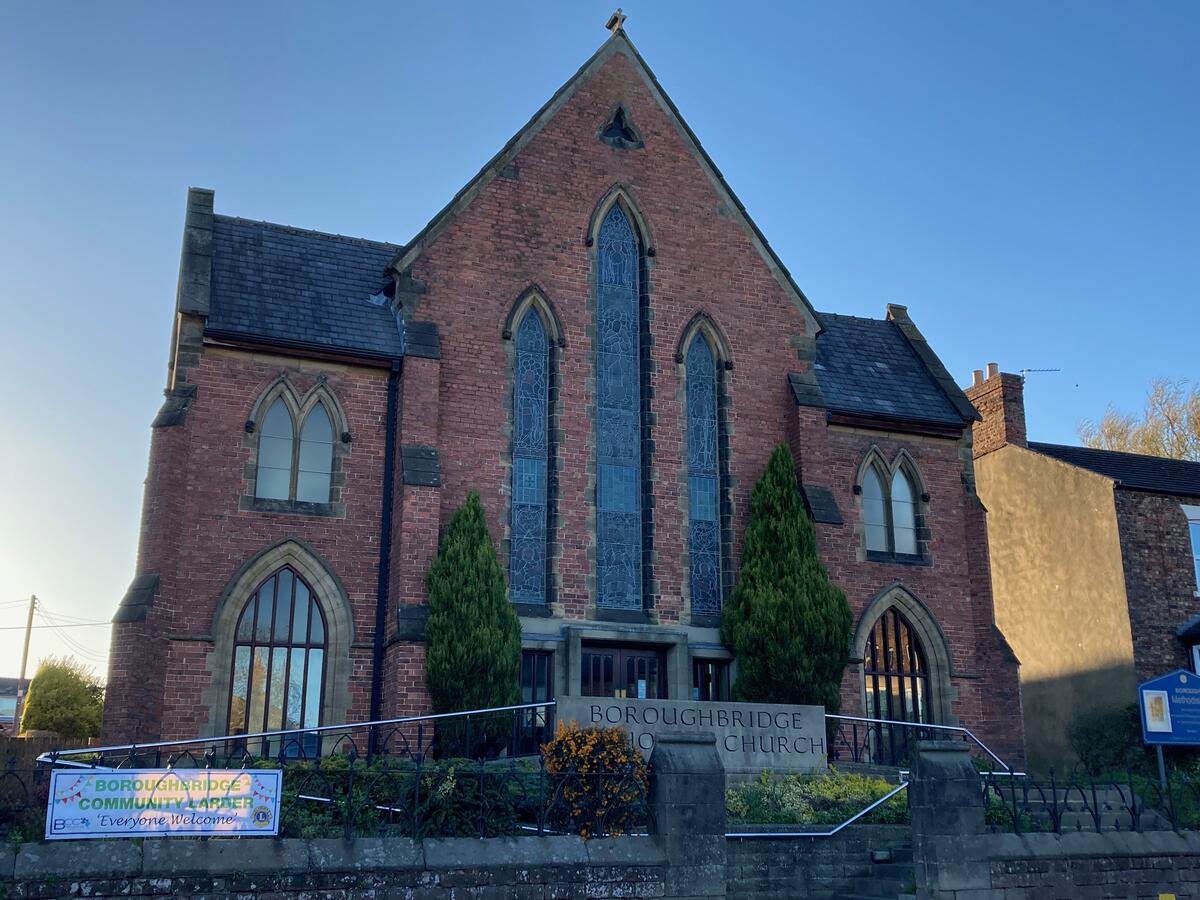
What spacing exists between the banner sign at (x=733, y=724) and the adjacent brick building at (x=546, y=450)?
3354mm

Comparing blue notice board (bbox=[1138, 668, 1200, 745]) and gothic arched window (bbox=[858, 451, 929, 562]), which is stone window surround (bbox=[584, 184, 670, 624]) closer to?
gothic arched window (bbox=[858, 451, 929, 562])

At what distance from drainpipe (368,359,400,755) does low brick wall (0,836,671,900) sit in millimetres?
7648

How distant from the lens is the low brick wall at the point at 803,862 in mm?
13758

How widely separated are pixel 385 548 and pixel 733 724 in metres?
Answer: 6.71

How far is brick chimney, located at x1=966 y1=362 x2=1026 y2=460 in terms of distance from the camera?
32.1 m

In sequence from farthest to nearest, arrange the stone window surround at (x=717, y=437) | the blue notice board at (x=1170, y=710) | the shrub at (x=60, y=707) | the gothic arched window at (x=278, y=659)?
1. the shrub at (x=60, y=707)
2. the stone window surround at (x=717, y=437)
3. the gothic arched window at (x=278, y=659)
4. the blue notice board at (x=1170, y=710)

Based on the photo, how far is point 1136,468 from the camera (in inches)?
1207

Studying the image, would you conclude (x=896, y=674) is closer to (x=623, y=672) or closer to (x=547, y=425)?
(x=623, y=672)

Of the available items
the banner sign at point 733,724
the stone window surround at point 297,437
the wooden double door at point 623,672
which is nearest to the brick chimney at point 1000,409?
the wooden double door at point 623,672

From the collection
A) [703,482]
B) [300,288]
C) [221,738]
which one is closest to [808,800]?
[221,738]

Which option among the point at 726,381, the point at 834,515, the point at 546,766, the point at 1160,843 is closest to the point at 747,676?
the point at 834,515

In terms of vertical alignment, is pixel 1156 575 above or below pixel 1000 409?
below

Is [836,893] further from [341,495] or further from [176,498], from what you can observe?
[176,498]

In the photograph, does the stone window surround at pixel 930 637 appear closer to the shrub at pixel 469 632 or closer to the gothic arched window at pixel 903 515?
the gothic arched window at pixel 903 515
